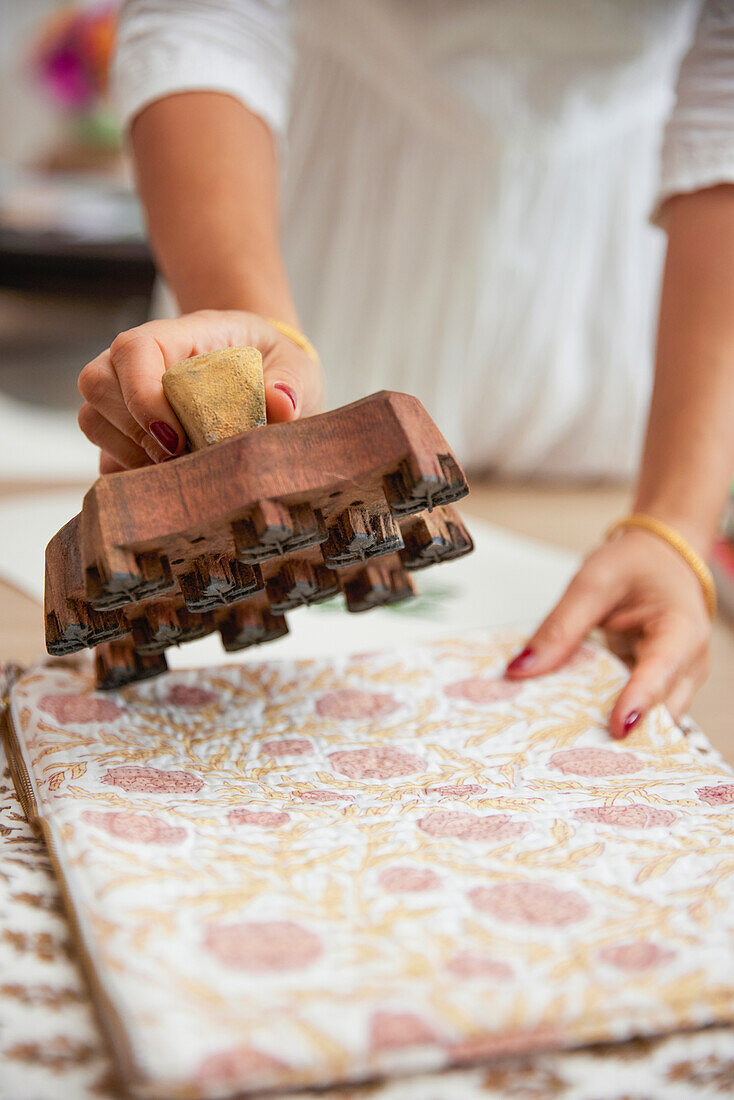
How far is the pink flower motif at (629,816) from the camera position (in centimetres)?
40

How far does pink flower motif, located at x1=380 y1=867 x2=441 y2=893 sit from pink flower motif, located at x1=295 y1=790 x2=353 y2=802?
66 mm

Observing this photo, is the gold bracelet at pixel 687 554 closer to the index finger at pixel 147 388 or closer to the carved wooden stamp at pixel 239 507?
the carved wooden stamp at pixel 239 507

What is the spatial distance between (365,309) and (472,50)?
1.06 feet

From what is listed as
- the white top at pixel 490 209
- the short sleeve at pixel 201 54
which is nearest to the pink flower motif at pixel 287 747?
the short sleeve at pixel 201 54

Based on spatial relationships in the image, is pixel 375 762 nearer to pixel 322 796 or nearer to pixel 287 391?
pixel 322 796

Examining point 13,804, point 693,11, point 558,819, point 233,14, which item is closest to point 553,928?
point 558,819

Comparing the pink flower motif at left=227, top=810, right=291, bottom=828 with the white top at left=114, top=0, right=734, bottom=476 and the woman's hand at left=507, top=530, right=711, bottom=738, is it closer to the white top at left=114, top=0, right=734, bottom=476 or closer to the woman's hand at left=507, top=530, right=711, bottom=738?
the woman's hand at left=507, top=530, right=711, bottom=738

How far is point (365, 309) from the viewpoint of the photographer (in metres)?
1.22

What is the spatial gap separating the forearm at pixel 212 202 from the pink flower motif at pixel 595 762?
34 centimetres

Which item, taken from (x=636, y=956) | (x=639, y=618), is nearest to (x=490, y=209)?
(x=639, y=618)

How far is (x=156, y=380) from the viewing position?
0.43 meters

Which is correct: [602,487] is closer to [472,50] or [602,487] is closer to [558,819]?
[472,50]

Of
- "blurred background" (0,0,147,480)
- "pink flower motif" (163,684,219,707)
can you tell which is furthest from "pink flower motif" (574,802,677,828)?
"blurred background" (0,0,147,480)

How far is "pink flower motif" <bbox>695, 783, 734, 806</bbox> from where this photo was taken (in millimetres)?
427
